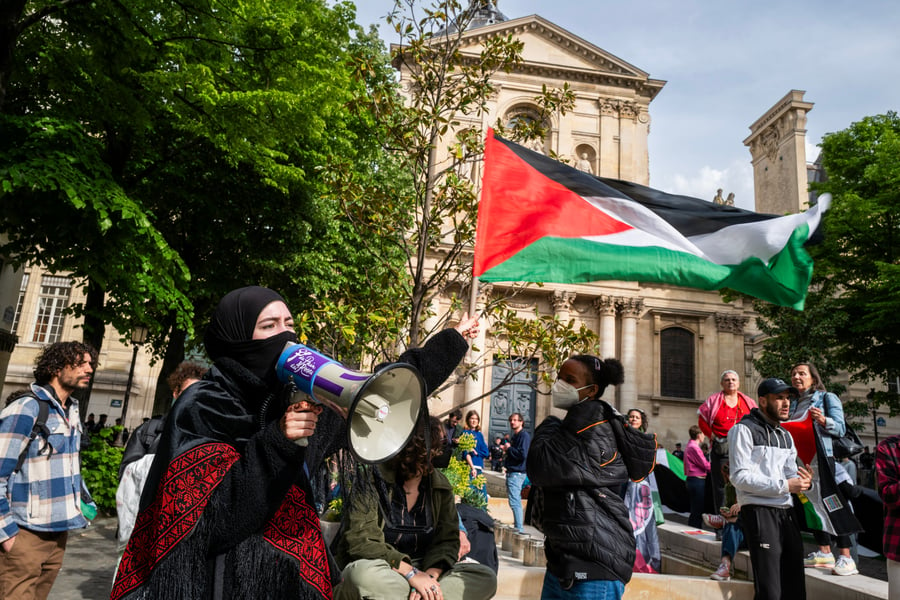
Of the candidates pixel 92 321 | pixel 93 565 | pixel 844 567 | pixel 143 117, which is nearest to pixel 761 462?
pixel 844 567

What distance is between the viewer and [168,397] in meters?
15.7

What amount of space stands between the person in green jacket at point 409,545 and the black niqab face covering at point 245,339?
133 cm

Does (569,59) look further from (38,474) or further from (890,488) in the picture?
(38,474)

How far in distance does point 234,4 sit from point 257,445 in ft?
35.7

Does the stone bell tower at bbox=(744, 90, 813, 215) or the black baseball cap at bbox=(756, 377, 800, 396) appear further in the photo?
the stone bell tower at bbox=(744, 90, 813, 215)

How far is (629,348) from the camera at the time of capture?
30062 millimetres

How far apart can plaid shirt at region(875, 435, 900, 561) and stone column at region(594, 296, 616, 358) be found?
2517 centimetres

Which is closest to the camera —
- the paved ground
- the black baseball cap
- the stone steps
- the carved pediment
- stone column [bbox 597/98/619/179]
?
the black baseball cap

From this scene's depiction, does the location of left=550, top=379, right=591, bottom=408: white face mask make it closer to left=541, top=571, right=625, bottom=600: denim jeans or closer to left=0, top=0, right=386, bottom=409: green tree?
left=541, top=571, right=625, bottom=600: denim jeans

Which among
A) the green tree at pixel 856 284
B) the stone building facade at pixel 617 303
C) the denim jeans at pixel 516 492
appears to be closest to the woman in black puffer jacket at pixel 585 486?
the denim jeans at pixel 516 492

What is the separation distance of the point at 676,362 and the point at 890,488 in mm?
28057

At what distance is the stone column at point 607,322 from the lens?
98.0 ft

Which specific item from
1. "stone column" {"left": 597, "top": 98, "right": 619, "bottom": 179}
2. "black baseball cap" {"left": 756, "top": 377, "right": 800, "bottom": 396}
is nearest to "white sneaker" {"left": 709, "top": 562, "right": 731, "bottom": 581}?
"black baseball cap" {"left": 756, "top": 377, "right": 800, "bottom": 396}

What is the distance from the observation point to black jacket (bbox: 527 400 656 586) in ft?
10.9
